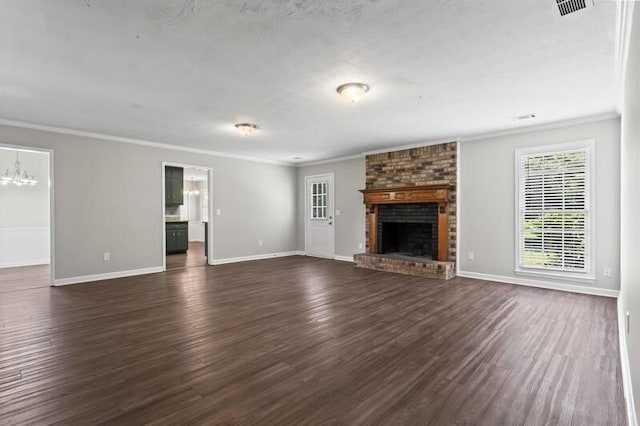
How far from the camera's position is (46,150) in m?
4.95

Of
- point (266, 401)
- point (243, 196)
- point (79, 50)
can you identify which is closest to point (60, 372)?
point (266, 401)

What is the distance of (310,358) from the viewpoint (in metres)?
2.48

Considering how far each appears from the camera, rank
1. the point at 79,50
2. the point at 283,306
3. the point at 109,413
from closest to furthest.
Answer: the point at 109,413, the point at 79,50, the point at 283,306

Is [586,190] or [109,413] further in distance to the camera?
[586,190]

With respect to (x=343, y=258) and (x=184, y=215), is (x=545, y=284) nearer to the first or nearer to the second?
(x=343, y=258)

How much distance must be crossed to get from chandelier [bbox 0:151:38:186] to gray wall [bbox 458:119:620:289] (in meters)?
9.10

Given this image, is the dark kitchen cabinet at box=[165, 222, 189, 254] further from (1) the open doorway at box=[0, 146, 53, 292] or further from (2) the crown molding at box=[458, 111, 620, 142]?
(2) the crown molding at box=[458, 111, 620, 142]

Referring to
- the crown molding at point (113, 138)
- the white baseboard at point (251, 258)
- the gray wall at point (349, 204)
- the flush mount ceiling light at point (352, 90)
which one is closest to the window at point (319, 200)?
the gray wall at point (349, 204)

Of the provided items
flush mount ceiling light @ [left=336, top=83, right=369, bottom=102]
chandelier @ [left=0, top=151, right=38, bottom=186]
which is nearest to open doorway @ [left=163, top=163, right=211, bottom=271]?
chandelier @ [left=0, top=151, right=38, bottom=186]

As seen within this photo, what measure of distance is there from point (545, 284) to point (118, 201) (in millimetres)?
7142

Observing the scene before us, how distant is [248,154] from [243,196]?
1005 mm

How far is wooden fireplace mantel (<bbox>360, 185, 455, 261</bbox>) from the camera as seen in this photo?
5.69 m

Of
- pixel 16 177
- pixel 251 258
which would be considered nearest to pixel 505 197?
pixel 251 258

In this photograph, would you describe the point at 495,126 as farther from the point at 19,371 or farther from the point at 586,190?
the point at 19,371
